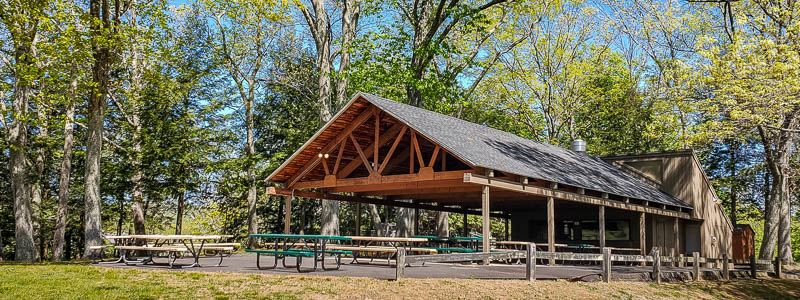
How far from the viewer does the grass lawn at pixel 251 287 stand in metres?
9.26

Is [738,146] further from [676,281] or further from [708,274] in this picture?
[676,281]

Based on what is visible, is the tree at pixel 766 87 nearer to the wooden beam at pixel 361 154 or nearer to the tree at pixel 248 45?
the wooden beam at pixel 361 154

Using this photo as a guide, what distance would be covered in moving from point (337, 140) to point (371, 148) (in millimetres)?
1007

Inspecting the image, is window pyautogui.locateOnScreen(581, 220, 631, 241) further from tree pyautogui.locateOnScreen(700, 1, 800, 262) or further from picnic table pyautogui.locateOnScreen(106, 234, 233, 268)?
picnic table pyautogui.locateOnScreen(106, 234, 233, 268)

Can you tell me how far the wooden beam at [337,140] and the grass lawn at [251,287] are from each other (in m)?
5.93

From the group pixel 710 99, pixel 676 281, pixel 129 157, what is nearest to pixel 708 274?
pixel 676 281

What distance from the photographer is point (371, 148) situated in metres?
17.4

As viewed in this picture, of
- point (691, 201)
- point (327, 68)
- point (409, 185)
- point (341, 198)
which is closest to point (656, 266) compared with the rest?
point (409, 185)

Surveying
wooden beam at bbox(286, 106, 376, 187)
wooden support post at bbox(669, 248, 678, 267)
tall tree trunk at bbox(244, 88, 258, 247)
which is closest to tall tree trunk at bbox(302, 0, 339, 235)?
tall tree trunk at bbox(244, 88, 258, 247)

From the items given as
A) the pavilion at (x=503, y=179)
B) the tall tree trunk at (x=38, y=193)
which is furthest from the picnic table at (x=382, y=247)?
the tall tree trunk at (x=38, y=193)

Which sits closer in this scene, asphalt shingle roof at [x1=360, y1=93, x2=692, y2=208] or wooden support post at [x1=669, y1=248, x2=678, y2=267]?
asphalt shingle roof at [x1=360, y1=93, x2=692, y2=208]

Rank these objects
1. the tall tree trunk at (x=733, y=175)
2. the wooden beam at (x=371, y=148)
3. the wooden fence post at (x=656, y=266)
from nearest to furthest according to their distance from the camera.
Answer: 1. the wooden fence post at (x=656, y=266)
2. the wooden beam at (x=371, y=148)
3. the tall tree trunk at (x=733, y=175)

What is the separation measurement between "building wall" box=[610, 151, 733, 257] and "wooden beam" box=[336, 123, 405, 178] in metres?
11.9

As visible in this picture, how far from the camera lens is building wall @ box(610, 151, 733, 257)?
2370 centimetres
